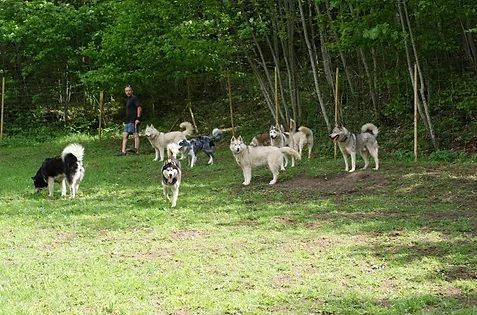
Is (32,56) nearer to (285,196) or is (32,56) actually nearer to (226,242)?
(285,196)

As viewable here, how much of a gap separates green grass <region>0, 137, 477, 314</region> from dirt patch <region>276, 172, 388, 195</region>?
0.11 ft

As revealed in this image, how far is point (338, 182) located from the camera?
10867 millimetres

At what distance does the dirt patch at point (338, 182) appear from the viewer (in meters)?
10.4

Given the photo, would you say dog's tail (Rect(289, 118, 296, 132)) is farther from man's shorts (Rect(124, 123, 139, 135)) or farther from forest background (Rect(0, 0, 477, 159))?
man's shorts (Rect(124, 123, 139, 135))

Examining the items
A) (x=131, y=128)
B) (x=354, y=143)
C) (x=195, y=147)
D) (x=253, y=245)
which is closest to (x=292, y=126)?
(x=195, y=147)

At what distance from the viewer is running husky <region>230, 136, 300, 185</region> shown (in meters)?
11.3

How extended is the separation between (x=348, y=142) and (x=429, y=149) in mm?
2676

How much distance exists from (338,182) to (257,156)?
4.95 ft

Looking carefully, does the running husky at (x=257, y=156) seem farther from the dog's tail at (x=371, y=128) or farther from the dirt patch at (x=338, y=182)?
the dog's tail at (x=371, y=128)

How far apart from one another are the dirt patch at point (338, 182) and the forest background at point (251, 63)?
2.47 metres

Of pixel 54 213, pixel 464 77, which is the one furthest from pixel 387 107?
pixel 54 213

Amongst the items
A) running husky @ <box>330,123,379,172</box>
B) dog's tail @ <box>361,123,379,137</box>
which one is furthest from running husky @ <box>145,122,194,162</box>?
dog's tail @ <box>361,123,379,137</box>

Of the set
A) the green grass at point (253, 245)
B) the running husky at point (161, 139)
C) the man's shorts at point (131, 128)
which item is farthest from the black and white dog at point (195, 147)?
the man's shorts at point (131, 128)

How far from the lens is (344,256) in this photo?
253 inches
